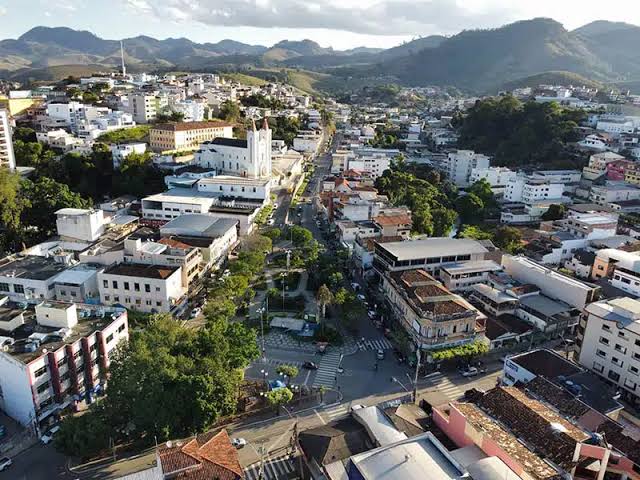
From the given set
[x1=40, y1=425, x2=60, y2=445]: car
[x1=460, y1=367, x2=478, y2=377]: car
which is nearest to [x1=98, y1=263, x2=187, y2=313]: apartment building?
[x1=40, y1=425, x2=60, y2=445]: car

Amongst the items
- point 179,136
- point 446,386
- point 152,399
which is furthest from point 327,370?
point 179,136

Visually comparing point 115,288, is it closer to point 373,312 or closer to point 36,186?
point 373,312

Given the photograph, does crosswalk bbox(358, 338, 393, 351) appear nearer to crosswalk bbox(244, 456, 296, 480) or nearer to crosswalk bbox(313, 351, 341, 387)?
crosswalk bbox(313, 351, 341, 387)

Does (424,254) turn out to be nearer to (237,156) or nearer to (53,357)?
(53,357)

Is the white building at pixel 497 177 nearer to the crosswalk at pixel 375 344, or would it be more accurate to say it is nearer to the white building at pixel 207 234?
the white building at pixel 207 234

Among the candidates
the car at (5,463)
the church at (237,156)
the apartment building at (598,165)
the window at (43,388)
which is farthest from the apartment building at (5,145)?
the apartment building at (598,165)

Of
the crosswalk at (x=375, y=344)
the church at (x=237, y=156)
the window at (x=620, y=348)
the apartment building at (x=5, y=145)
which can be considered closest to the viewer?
the window at (x=620, y=348)
